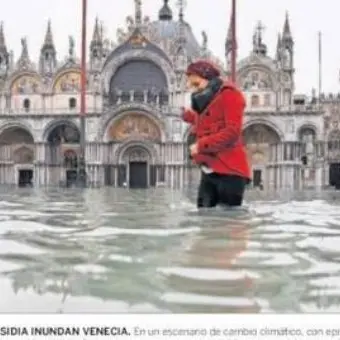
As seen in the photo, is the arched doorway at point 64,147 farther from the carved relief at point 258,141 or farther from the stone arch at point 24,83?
the carved relief at point 258,141

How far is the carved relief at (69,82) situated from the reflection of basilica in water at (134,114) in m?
0.04

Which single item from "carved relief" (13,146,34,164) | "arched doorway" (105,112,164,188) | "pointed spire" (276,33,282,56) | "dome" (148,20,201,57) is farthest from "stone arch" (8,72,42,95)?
"pointed spire" (276,33,282,56)

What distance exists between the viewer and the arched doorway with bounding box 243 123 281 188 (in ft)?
85.1

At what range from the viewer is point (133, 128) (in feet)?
85.0

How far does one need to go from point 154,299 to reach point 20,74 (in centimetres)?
2604

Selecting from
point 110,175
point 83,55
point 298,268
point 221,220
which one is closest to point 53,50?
point 110,175

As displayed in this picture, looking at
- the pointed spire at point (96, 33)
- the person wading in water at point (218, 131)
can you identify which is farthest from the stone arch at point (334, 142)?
the person wading in water at point (218, 131)

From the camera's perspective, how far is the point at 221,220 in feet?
14.7

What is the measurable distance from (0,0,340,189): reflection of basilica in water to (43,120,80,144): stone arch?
0.13ft

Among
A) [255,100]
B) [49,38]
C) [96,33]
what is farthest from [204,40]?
[49,38]

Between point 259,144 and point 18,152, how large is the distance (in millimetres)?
9282

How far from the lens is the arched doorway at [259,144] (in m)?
25.9

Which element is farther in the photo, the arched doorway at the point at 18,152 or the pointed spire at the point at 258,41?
the pointed spire at the point at 258,41

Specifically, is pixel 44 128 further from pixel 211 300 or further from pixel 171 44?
pixel 211 300
